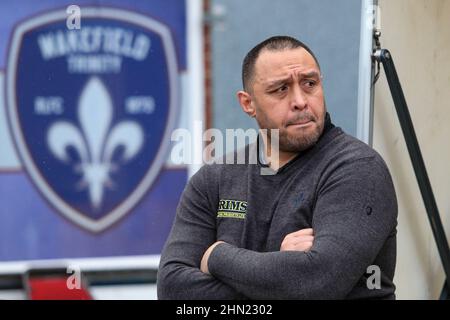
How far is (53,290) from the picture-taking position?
322 centimetres

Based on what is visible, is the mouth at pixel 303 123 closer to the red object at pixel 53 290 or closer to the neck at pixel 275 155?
Answer: the neck at pixel 275 155

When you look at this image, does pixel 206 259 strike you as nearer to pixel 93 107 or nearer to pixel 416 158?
pixel 416 158

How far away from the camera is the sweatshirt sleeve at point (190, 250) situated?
6.98 feet

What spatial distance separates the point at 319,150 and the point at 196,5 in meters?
1.30

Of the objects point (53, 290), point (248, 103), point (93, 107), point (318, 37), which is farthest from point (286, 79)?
point (53, 290)

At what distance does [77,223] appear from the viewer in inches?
130

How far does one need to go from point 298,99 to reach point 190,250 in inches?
20.3

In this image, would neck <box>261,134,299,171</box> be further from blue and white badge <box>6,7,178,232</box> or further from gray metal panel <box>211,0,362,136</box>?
blue and white badge <box>6,7,178,232</box>

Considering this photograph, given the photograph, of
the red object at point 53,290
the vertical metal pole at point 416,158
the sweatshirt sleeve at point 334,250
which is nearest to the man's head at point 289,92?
the sweatshirt sleeve at point 334,250

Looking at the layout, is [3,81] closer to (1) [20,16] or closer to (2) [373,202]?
(1) [20,16]

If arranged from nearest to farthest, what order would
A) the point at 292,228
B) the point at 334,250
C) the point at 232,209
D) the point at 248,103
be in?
the point at 334,250, the point at 292,228, the point at 232,209, the point at 248,103

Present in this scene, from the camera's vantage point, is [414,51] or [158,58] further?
[158,58]
